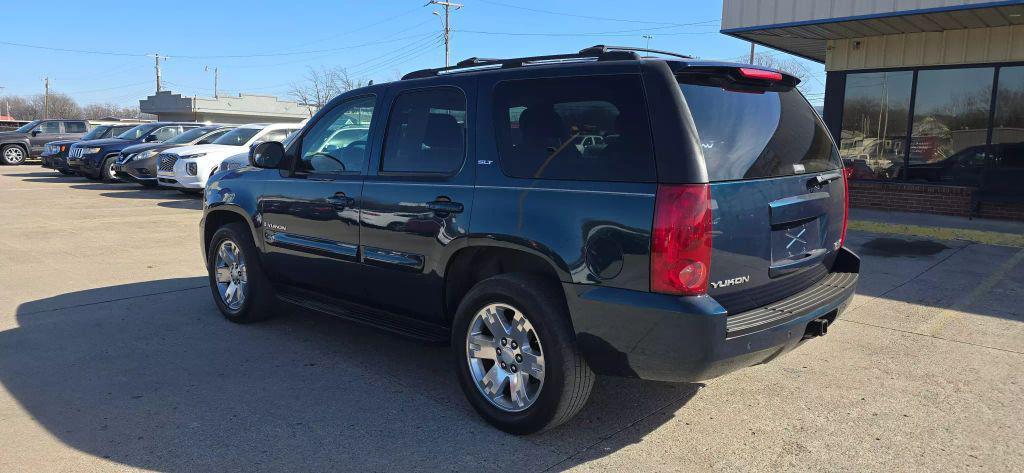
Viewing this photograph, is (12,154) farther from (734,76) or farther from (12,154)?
(734,76)

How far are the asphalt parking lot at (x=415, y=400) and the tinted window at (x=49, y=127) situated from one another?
79.3ft

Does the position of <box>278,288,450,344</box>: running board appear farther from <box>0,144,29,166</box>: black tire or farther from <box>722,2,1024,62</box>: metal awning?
<box>0,144,29,166</box>: black tire

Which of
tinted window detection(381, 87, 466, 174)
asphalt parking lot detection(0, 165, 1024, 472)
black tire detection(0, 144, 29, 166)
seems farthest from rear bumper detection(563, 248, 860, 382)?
black tire detection(0, 144, 29, 166)

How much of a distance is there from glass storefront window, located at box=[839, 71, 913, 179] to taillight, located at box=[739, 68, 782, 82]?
10168 millimetres

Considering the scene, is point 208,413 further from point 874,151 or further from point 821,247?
point 874,151

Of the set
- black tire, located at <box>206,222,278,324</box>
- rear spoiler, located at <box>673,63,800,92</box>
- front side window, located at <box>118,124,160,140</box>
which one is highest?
rear spoiler, located at <box>673,63,800,92</box>

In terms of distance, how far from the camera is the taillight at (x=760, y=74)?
3.43 m

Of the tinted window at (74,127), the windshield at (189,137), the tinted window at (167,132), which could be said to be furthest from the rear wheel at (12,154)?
the windshield at (189,137)

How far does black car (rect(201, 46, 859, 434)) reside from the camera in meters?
3.04

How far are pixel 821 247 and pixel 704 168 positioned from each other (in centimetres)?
122

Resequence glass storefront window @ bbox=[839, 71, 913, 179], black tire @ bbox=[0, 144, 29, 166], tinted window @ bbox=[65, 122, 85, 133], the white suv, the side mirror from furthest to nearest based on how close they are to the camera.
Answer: tinted window @ bbox=[65, 122, 85, 133]
black tire @ bbox=[0, 144, 29, 166]
the white suv
glass storefront window @ bbox=[839, 71, 913, 179]
the side mirror

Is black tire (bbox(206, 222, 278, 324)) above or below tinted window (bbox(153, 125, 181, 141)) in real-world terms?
below

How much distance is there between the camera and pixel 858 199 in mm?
12930

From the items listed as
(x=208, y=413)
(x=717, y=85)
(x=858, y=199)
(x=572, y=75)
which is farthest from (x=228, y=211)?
(x=858, y=199)
